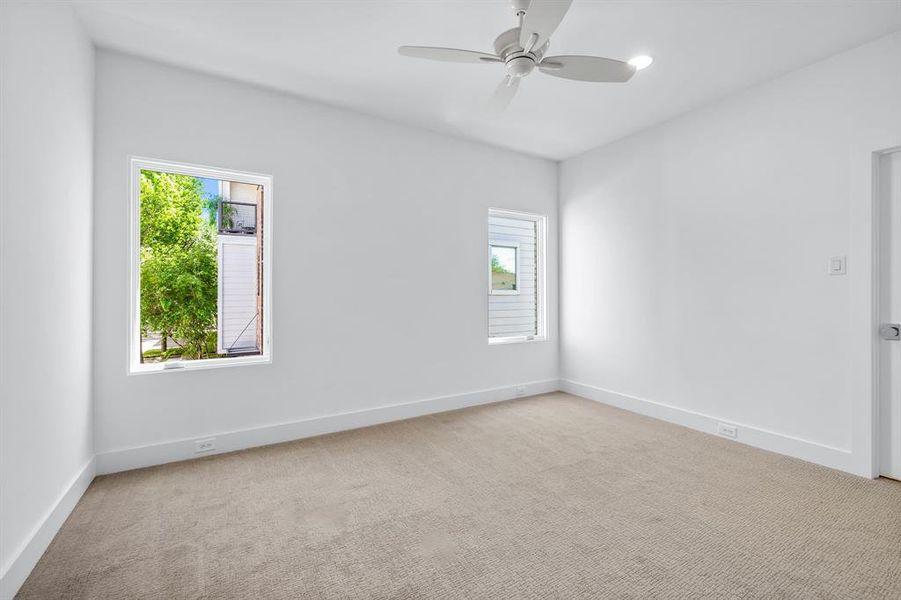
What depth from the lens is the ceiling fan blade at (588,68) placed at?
2.27 meters

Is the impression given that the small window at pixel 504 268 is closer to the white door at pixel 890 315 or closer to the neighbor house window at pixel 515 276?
the neighbor house window at pixel 515 276

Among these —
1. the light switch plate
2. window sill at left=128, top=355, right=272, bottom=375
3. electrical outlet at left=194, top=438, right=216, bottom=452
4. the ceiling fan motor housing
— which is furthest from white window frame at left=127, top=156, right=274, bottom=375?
the light switch plate

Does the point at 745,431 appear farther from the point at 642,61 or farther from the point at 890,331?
the point at 642,61

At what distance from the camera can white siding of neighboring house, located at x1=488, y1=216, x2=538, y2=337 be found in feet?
16.0

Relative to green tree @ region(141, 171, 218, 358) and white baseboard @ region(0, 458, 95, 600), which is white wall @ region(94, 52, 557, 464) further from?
white baseboard @ region(0, 458, 95, 600)

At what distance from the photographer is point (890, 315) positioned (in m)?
2.76

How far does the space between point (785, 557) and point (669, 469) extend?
0.98 m

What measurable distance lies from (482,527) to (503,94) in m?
2.58

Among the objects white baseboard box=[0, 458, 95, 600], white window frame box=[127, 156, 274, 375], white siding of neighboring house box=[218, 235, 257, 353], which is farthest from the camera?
white siding of neighboring house box=[218, 235, 257, 353]

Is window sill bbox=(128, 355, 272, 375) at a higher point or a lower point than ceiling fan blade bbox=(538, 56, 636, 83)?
lower

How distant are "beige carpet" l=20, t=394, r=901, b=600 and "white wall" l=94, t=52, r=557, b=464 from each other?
515 mm

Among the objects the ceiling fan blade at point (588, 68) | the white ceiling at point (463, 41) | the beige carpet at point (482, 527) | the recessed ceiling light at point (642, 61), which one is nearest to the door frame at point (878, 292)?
the beige carpet at point (482, 527)

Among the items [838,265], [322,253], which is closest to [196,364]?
[322,253]

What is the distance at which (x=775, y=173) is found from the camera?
3.24 m
